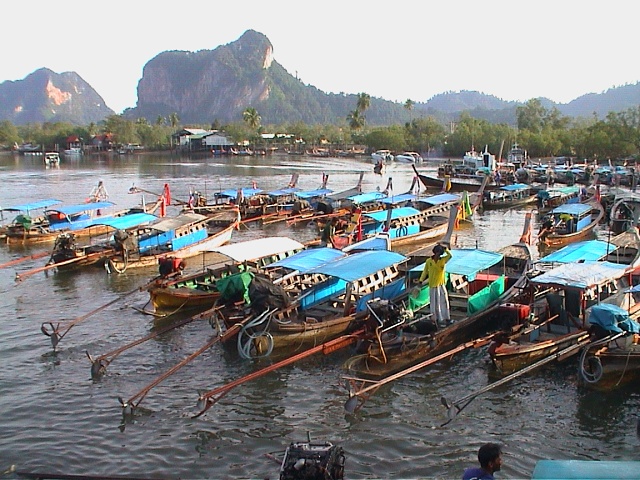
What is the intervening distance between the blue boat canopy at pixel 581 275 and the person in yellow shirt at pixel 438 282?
2.13m

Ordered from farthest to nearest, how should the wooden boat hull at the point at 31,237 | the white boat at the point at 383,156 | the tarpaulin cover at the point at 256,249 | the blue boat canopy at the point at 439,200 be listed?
the white boat at the point at 383,156 < the blue boat canopy at the point at 439,200 < the wooden boat hull at the point at 31,237 < the tarpaulin cover at the point at 256,249

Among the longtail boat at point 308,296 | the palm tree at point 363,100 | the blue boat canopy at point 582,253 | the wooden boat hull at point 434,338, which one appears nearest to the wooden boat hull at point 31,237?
the longtail boat at point 308,296

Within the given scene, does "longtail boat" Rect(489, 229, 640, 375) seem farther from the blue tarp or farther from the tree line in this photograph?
the tree line

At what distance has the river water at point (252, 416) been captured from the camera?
36.6 ft

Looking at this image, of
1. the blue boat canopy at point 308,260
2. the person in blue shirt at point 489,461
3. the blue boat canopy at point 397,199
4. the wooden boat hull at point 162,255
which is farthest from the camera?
the blue boat canopy at point 397,199

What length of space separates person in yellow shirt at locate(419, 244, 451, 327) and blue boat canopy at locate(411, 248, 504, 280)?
124 centimetres

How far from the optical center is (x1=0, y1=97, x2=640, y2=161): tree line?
85.5 metres

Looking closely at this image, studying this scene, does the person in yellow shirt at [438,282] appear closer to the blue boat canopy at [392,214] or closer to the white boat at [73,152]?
the blue boat canopy at [392,214]

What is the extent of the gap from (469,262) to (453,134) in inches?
3958

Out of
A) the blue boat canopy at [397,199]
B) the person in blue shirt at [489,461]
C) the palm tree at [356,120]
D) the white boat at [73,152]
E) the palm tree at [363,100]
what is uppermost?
the palm tree at [363,100]

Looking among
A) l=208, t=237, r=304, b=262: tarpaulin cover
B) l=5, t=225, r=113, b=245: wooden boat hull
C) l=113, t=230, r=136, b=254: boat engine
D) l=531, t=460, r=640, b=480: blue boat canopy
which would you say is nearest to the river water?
l=208, t=237, r=304, b=262: tarpaulin cover

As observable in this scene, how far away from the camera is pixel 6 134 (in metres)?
149

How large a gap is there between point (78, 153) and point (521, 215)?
11094 cm

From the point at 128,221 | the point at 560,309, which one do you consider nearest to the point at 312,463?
the point at 560,309
